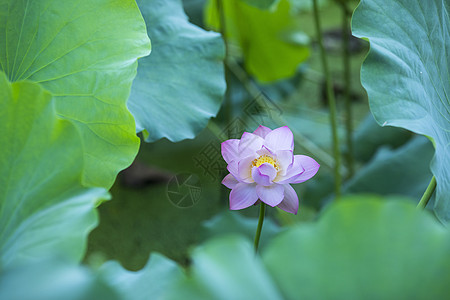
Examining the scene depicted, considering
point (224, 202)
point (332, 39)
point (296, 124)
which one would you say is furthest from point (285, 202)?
point (332, 39)

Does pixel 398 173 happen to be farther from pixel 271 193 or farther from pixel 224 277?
pixel 224 277

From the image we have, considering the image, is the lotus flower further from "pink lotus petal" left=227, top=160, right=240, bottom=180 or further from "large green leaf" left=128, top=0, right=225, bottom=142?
"large green leaf" left=128, top=0, right=225, bottom=142

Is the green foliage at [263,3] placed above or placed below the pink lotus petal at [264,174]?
below

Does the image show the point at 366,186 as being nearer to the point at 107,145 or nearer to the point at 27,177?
the point at 107,145

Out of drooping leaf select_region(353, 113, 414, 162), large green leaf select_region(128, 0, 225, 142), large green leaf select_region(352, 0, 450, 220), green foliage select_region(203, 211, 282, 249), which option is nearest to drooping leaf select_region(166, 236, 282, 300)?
large green leaf select_region(352, 0, 450, 220)

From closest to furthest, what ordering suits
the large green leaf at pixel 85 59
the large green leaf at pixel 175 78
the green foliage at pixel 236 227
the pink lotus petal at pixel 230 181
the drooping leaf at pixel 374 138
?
the pink lotus petal at pixel 230 181 < the large green leaf at pixel 85 59 < the large green leaf at pixel 175 78 < the green foliage at pixel 236 227 < the drooping leaf at pixel 374 138

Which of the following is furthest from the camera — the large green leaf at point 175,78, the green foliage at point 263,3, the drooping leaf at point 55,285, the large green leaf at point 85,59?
the green foliage at point 263,3

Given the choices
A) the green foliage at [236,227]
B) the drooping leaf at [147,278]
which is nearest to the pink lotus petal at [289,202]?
the drooping leaf at [147,278]

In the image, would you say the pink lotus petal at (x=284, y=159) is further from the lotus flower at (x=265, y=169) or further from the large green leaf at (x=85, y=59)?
the large green leaf at (x=85, y=59)
